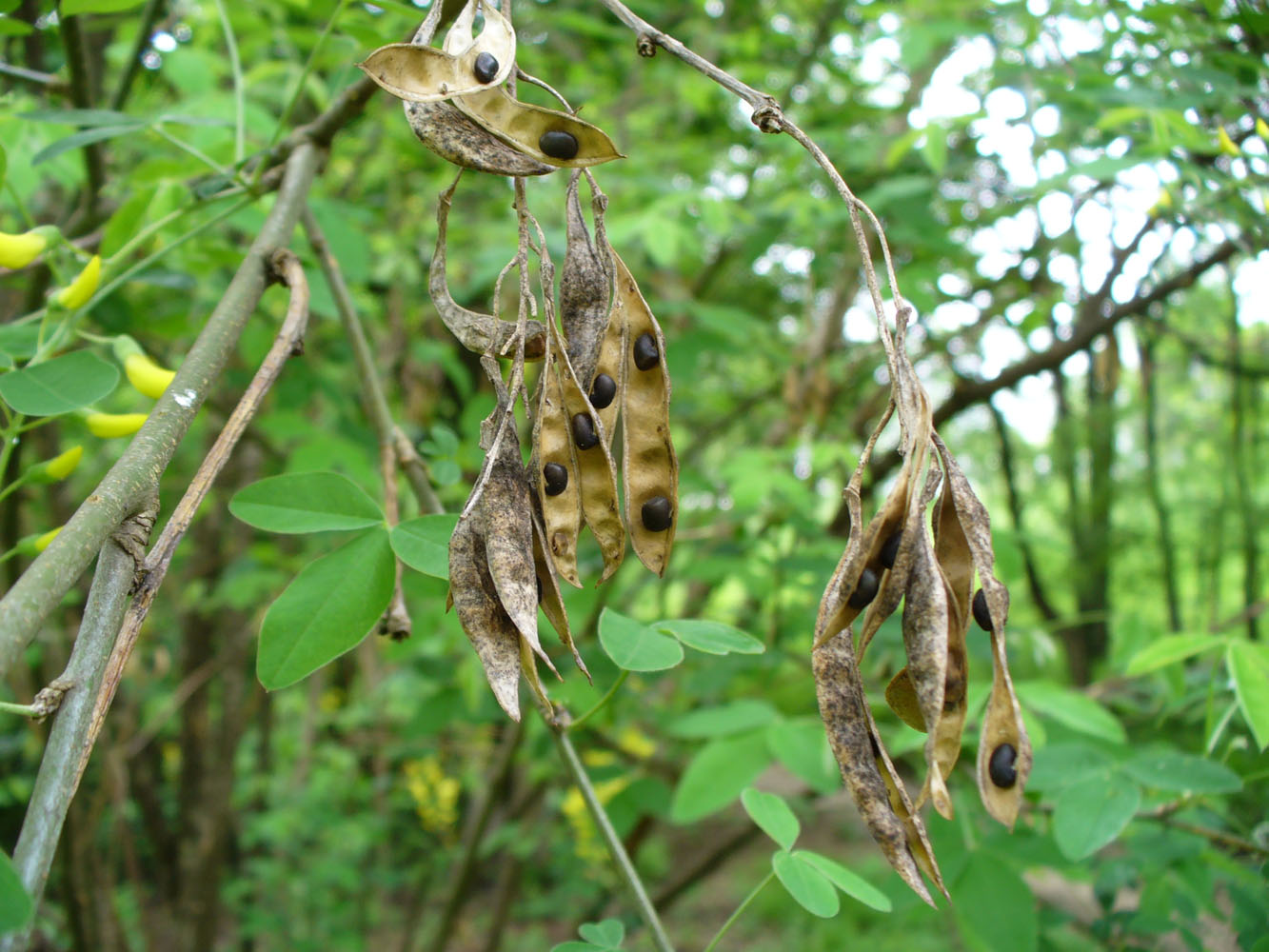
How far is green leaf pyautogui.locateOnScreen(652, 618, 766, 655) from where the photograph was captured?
1.12 m

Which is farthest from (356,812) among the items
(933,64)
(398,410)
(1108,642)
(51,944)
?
(933,64)

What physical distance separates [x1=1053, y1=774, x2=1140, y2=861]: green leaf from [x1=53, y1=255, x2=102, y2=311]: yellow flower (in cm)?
164

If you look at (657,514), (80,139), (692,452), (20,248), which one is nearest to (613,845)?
(657,514)

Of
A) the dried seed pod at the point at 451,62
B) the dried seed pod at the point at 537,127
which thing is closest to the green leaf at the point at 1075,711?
the dried seed pod at the point at 537,127

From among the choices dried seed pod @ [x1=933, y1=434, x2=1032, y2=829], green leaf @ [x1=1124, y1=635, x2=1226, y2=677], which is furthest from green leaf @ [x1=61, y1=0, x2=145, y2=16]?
green leaf @ [x1=1124, y1=635, x2=1226, y2=677]

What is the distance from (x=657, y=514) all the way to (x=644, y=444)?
0.09 meters

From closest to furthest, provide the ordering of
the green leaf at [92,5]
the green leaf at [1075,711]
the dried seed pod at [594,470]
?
the dried seed pod at [594,470] < the green leaf at [92,5] < the green leaf at [1075,711]

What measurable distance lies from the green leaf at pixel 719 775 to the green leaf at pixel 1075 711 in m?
0.62

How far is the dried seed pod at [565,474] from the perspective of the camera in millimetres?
949

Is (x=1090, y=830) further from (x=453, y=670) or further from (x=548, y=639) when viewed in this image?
(x=453, y=670)

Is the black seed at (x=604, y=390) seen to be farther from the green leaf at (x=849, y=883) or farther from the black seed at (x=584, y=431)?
the green leaf at (x=849, y=883)

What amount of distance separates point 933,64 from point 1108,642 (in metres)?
3.79

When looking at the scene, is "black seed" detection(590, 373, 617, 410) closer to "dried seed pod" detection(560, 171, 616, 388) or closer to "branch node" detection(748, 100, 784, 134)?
"dried seed pod" detection(560, 171, 616, 388)

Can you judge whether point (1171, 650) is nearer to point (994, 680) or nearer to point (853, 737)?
point (994, 680)
